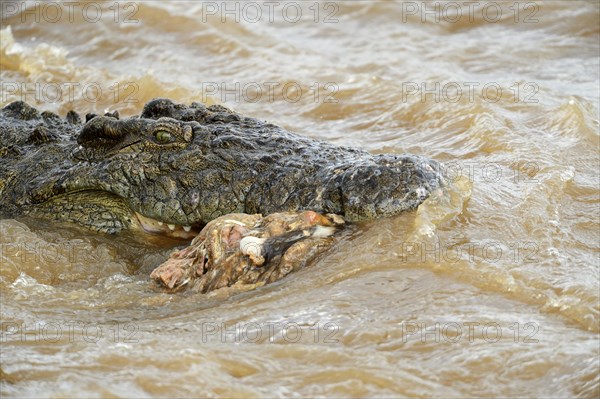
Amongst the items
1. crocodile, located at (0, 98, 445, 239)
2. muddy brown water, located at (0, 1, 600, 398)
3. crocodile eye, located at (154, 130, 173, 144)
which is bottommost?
muddy brown water, located at (0, 1, 600, 398)

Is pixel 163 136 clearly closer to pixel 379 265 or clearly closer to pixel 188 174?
pixel 188 174

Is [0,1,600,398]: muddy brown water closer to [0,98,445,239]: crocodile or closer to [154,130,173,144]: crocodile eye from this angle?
[0,98,445,239]: crocodile

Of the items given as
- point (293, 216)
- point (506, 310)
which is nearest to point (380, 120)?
point (293, 216)

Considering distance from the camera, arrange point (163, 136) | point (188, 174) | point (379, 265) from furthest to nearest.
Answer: point (163, 136)
point (188, 174)
point (379, 265)

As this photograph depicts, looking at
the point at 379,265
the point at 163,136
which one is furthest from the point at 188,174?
the point at 379,265

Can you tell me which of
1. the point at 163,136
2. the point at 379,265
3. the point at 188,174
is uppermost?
the point at 163,136

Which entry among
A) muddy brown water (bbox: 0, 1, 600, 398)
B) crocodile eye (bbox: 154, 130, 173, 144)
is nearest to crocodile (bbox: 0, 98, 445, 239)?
crocodile eye (bbox: 154, 130, 173, 144)

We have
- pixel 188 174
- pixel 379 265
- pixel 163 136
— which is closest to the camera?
pixel 379 265
